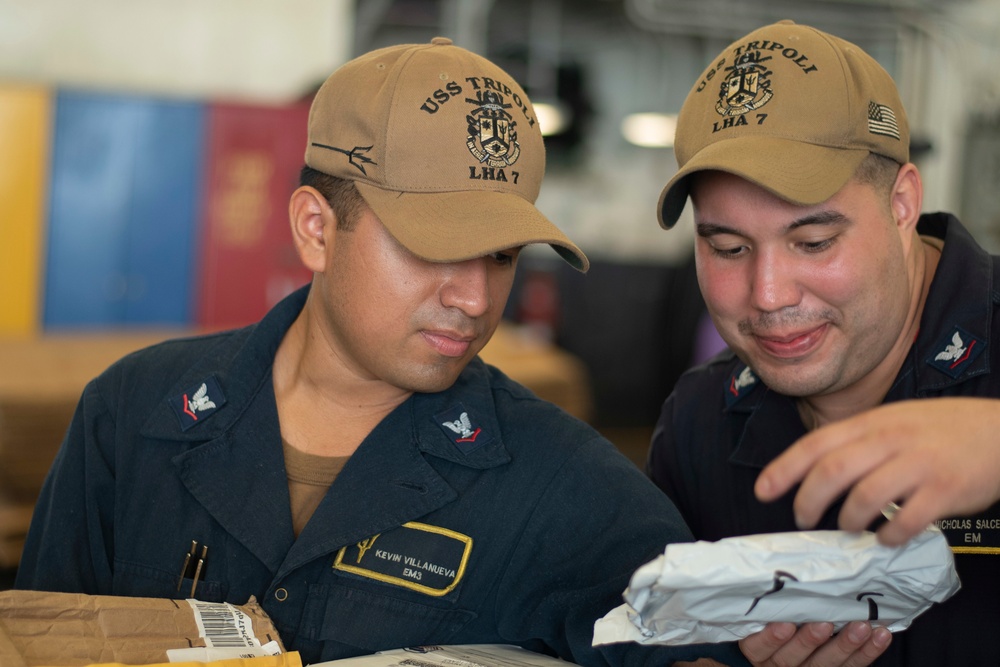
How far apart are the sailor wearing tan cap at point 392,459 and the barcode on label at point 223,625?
0.17 meters

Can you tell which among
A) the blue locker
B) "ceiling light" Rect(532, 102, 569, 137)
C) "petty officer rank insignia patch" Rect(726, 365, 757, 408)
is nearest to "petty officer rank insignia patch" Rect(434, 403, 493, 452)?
"petty officer rank insignia patch" Rect(726, 365, 757, 408)

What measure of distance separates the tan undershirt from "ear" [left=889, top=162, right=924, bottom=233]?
36.5 inches

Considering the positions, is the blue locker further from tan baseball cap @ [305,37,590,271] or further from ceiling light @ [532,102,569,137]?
tan baseball cap @ [305,37,590,271]

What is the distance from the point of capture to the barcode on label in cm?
123

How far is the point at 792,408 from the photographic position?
69.7 inches

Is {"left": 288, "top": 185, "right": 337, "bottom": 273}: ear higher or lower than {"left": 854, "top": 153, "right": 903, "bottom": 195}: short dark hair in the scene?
lower

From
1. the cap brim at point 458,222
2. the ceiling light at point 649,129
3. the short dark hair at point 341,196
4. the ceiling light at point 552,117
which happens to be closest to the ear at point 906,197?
the cap brim at point 458,222

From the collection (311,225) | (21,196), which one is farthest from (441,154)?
(21,196)

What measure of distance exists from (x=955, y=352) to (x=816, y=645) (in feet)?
1.88

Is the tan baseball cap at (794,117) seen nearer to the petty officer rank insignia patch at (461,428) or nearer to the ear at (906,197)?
the ear at (906,197)

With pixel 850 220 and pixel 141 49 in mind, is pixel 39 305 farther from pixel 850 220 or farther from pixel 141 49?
pixel 850 220

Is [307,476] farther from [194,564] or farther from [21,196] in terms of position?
[21,196]

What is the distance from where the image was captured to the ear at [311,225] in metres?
1.66

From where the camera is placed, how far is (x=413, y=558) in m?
1.49
